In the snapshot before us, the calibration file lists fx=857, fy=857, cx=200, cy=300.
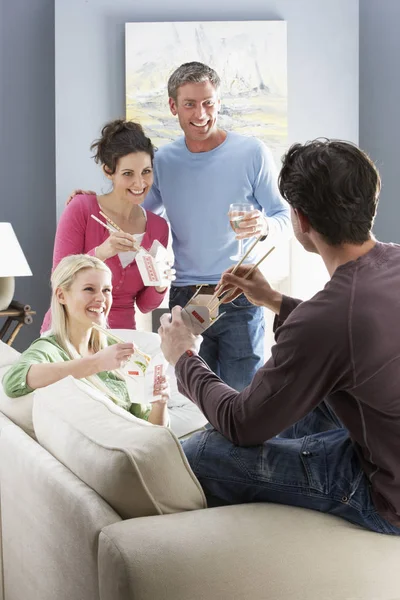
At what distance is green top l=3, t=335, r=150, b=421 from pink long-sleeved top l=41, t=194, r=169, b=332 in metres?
0.40

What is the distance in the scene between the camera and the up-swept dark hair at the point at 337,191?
62.5 inches

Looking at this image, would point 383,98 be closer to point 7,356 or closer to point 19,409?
point 7,356

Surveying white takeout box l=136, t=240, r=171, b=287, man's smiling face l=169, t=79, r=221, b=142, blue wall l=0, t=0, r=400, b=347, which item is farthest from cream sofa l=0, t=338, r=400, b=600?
blue wall l=0, t=0, r=400, b=347

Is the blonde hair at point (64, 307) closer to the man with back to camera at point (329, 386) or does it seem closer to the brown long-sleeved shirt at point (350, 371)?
the man with back to camera at point (329, 386)

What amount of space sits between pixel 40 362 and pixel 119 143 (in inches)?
44.1

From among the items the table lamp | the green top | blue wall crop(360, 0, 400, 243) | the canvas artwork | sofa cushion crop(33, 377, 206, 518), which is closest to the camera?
sofa cushion crop(33, 377, 206, 518)

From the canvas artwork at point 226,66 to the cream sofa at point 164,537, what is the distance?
4144 mm

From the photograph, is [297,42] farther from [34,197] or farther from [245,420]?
[245,420]

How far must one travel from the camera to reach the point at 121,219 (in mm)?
3309

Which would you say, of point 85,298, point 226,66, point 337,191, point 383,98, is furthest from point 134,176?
point 383,98

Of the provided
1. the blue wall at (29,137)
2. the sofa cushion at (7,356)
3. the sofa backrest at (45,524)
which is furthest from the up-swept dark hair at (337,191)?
the blue wall at (29,137)

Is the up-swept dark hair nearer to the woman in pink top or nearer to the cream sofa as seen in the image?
the cream sofa

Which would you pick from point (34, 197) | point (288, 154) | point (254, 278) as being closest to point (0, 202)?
point (34, 197)

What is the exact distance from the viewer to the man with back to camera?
150 cm
